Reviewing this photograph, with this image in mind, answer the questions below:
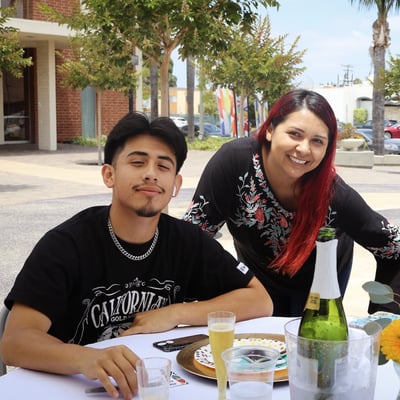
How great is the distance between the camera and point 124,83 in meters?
19.2

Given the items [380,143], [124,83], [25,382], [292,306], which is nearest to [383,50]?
[380,143]

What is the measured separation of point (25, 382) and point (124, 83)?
1788 cm

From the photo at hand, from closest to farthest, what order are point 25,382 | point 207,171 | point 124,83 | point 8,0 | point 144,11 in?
point 25,382 < point 207,171 < point 144,11 < point 124,83 < point 8,0

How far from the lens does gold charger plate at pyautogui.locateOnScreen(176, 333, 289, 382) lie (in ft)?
5.80

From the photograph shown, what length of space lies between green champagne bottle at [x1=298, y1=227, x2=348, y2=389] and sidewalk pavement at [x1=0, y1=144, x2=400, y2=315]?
1.89 meters

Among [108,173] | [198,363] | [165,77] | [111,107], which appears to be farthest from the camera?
[111,107]

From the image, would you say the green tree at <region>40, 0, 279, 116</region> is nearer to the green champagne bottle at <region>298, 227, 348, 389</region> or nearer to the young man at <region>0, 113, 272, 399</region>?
the young man at <region>0, 113, 272, 399</region>

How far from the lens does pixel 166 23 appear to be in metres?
8.56

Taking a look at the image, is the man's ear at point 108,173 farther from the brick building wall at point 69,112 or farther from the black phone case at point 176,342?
the brick building wall at point 69,112

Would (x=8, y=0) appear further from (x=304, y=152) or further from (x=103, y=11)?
(x=304, y=152)

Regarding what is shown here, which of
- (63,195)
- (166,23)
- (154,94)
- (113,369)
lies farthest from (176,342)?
(154,94)

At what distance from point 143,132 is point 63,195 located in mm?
10322

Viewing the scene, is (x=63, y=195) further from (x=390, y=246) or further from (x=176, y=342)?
(x=176, y=342)

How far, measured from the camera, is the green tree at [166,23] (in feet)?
27.2
